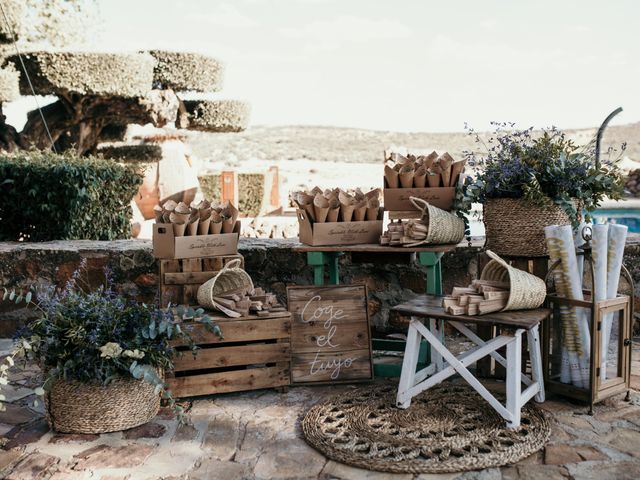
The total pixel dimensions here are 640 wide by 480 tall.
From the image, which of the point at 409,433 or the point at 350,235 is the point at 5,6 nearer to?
the point at 350,235

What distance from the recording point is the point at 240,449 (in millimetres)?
2816

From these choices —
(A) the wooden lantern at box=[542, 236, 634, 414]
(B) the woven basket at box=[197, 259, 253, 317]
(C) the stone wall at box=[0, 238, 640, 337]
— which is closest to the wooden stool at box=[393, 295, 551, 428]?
(A) the wooden lantern at box=[542, 236, 634, 414]

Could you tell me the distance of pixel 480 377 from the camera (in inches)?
145

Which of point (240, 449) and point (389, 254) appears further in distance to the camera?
point (389, 254)

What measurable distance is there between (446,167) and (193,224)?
4.71 ft

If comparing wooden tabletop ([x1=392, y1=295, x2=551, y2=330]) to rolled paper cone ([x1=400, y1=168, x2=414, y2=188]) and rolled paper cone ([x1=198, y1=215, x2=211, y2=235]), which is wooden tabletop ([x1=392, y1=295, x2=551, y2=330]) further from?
rolled paper cone ([x1=198, y1=215, x2=211, y2=235])

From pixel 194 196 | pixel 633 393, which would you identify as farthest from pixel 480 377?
pixel 194 196

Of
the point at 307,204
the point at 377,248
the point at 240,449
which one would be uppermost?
the point at 307,204

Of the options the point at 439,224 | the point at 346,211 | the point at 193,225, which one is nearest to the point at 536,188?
the point at 439,224

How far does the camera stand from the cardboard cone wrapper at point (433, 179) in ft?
12.0

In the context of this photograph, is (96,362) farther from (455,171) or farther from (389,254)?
(455,171)

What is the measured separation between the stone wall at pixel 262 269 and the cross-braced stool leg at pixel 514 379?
5.24 feet

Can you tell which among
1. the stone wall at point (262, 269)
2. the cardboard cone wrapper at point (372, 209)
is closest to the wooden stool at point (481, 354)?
the cardboard cone wrapper at point (372, 209)

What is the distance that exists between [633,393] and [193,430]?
2.23m
